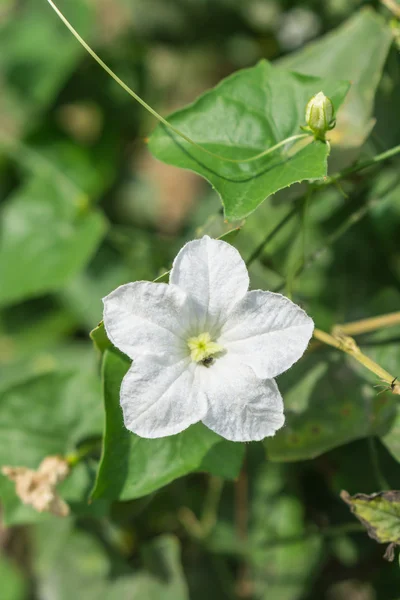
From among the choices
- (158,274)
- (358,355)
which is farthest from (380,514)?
(158,274)

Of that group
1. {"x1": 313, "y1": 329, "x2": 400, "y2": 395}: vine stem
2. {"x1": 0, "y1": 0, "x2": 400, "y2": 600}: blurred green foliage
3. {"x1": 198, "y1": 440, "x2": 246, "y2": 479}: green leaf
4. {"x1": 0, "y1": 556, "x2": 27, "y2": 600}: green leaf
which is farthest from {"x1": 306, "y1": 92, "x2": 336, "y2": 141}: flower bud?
{"x1": 0, "y1": 556, "x2": 27, "y2": 600}: green leaf

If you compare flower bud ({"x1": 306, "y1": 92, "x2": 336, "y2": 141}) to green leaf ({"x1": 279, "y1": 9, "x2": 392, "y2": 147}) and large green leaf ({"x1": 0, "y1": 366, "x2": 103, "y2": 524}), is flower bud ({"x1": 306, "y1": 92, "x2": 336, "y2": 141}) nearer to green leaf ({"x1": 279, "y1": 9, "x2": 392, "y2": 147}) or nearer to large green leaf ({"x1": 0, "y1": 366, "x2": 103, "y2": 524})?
green leaf ({"x1": 279, "y1": 9, "x2": 392, "y2": 147})

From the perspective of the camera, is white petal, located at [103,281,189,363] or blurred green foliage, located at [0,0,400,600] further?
blurred green foliage, located at [0,0,400,600]

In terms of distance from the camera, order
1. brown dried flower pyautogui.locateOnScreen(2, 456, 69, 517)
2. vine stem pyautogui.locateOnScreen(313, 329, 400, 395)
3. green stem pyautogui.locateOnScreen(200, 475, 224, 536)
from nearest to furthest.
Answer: vine stem pyautogui.locateOnScreen(313, 329, 400, 395)
brown dried flower pyautogui.locateOnScreen(2, 456, 69, 517)
green stem pyautogui.locateOnScreen(200, 475, 224, 536)

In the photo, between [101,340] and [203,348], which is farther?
[101,340]

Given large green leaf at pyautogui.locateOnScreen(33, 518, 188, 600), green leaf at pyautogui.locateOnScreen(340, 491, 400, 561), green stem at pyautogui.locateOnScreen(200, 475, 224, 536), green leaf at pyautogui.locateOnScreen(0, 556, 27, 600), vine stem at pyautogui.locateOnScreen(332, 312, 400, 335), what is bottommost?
green leaf at pyautogui.locateOnScreen(0, 556, 27, 600)

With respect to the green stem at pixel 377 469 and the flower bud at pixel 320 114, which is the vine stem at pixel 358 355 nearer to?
the green stem at pixel 377 469

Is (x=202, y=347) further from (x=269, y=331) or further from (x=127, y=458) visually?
(x=127, y=458)

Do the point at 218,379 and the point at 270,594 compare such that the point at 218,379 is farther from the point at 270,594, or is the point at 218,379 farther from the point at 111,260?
the point at 111,260
